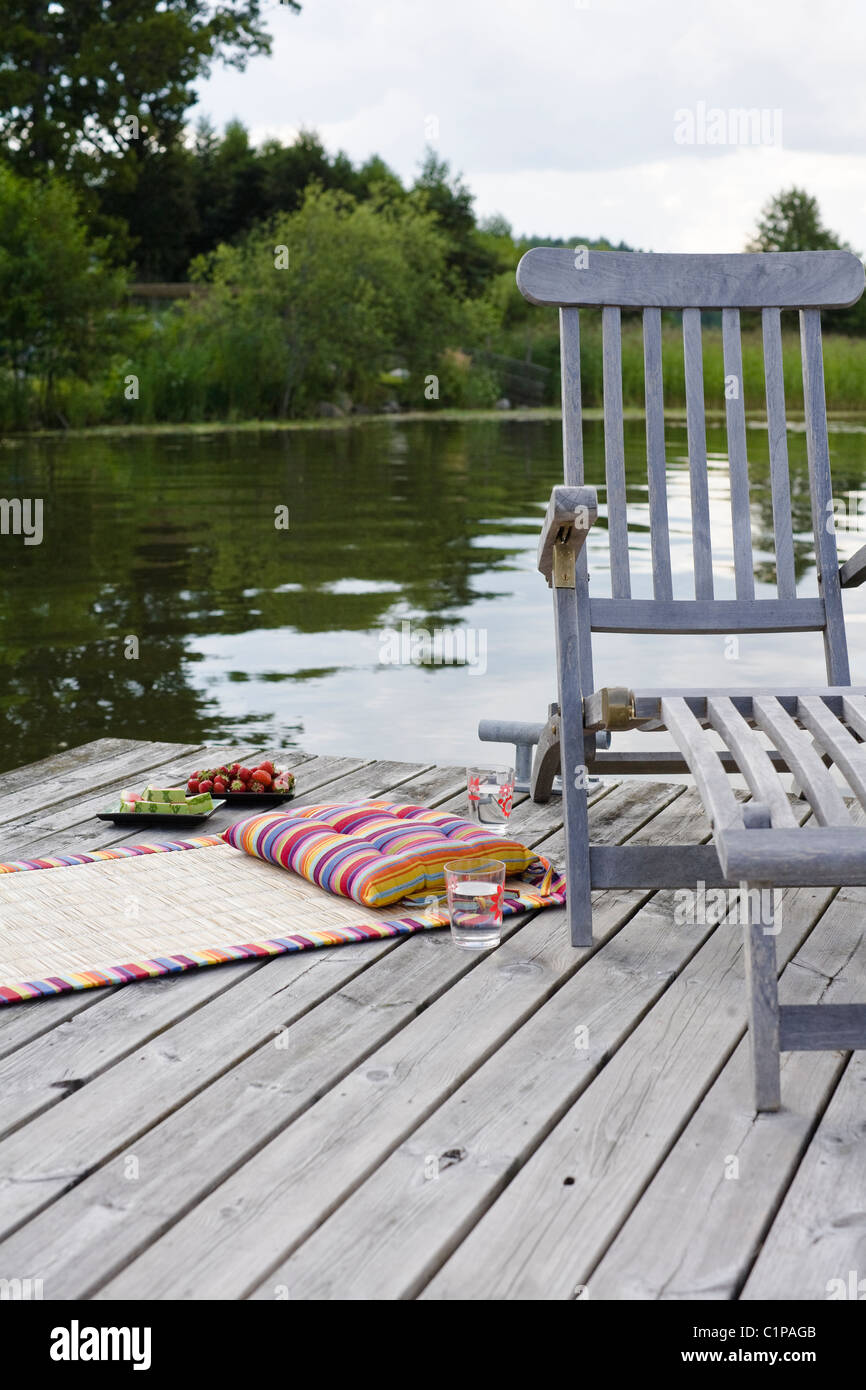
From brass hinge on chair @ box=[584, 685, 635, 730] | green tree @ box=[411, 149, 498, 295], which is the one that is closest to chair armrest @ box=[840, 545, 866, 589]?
brass hinge on chair @ box=[584, 685, 635, 730]

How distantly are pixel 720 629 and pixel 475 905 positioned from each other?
0.82 m

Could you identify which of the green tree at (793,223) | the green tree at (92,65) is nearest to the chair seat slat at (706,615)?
the green tree at (92,65)

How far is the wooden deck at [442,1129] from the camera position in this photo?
139 centimetres

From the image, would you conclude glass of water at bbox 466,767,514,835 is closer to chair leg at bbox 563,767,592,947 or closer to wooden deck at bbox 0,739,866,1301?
wooden deck at bbox 0,739,866,1301

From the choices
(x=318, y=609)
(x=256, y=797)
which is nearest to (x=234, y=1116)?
(x=256, y=797)

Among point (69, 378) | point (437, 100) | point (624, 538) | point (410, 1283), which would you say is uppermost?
point (437, 100)

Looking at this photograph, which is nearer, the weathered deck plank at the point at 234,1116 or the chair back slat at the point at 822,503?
the weathered deck plank at the point at 234,1116

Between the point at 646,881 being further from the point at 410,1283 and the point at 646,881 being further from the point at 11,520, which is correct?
the point at 11,520

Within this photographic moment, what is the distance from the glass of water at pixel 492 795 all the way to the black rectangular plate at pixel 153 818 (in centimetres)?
52

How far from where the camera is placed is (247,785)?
3.07 metres

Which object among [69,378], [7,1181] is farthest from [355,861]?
[69,378]

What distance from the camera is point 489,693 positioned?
5.28m

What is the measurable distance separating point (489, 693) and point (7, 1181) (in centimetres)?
383

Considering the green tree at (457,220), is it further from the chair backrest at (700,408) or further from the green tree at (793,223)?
the chair backrest at (700,408)
